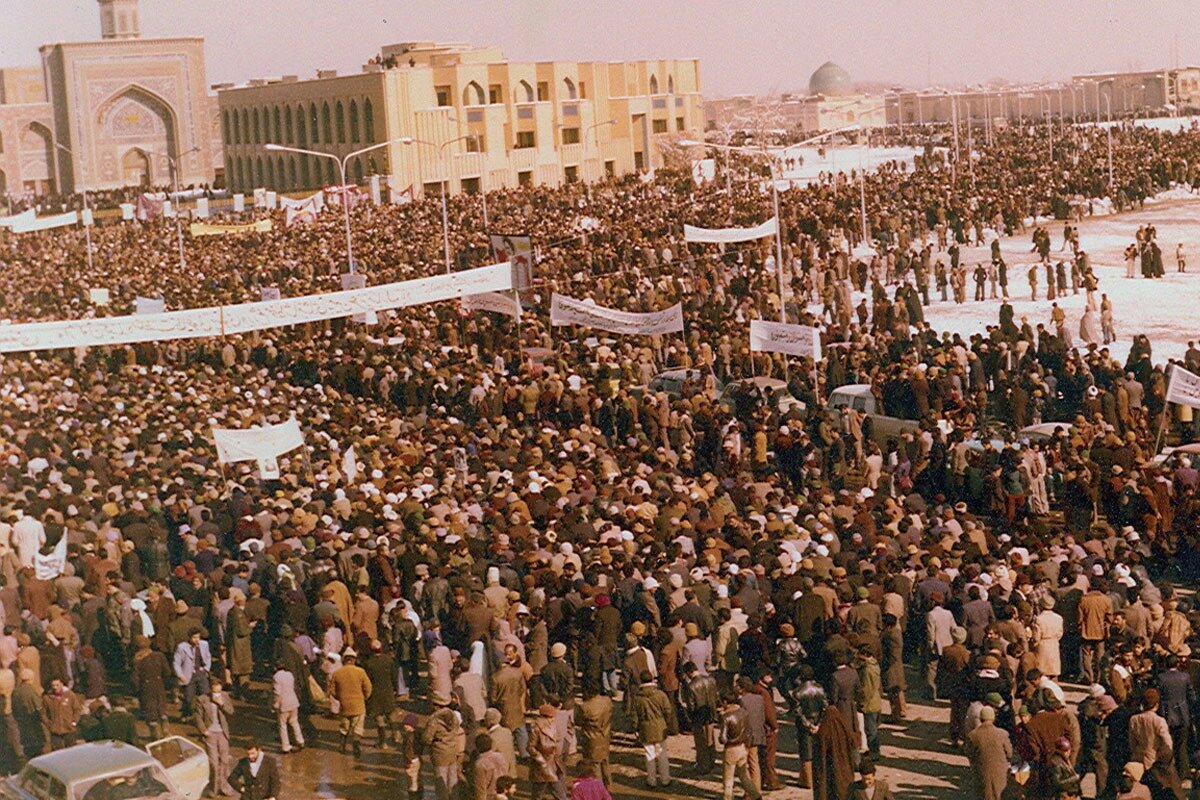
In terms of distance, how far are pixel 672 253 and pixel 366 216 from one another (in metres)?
18.0

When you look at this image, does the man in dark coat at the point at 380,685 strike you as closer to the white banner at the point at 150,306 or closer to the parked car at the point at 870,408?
the parked car at the point at 870,408

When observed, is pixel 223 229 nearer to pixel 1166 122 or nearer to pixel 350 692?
pixel 350 692

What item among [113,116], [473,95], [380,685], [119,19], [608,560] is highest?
[119,19]

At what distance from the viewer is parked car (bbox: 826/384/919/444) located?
20750 mm

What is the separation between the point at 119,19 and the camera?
82.8m

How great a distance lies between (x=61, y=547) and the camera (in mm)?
14969

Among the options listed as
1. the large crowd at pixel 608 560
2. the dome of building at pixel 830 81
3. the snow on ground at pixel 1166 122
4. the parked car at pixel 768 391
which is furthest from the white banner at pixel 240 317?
the dome of building at pixel 830 81

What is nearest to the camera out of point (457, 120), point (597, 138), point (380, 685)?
point (380, 685)

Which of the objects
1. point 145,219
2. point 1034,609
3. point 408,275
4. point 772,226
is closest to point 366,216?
point 145,219

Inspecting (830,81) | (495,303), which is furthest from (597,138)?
(830,81)

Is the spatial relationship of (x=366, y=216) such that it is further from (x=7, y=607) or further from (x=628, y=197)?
(x=7, y=607)

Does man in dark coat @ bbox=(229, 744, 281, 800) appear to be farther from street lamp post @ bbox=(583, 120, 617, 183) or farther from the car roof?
street lamp post @ bbox=(583, 120, 617, 183)

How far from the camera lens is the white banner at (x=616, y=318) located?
24828mm

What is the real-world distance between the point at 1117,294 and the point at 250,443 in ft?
67.2
